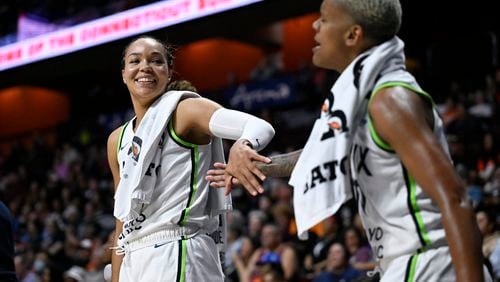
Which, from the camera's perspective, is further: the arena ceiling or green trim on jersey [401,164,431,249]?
the arena ceiling

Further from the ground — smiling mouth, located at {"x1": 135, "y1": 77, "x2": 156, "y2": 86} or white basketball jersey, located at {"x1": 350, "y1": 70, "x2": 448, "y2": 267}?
smiling mouth, located at {"x1": 135, "y1": 77, "x2": 156, "y2": 86}

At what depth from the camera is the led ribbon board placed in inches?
488

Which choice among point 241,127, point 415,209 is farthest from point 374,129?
point 241,127

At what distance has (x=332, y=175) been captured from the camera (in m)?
2.10

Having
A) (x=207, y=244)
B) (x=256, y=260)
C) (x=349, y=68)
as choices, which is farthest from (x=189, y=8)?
(x=349, y=68)

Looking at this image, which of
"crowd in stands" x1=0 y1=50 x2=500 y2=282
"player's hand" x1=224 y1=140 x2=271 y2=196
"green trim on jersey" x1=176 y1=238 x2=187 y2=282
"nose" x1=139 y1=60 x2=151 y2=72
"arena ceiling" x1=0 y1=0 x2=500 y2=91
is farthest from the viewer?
"arena ceiling" x1=0 y1=0 x2=500 y2=91

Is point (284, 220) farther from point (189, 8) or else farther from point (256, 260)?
point (189, 8)

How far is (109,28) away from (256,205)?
4815 mm

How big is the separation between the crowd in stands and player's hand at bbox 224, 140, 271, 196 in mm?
485

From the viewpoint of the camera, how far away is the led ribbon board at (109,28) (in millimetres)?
12398

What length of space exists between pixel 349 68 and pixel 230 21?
35.1 feet

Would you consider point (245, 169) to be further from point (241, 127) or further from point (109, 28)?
point (109, 28)

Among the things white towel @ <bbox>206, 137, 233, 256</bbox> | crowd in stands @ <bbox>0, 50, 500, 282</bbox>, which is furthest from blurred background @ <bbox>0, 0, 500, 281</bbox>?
white towel @ <bbox>206, 137, 233, 256</bbox>

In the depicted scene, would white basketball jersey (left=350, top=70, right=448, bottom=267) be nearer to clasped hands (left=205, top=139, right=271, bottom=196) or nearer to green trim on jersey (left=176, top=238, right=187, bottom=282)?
clasped hands (left=205, top=139, right=271, bottom=196)
